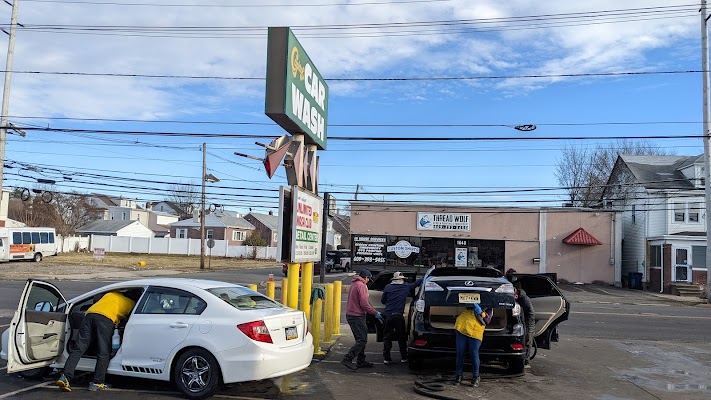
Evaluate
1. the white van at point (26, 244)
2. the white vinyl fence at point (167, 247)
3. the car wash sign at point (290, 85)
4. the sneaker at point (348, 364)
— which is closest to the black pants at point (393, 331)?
the sneaker at point (348, 364)

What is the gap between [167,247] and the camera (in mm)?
69875

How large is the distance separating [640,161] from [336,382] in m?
37.3

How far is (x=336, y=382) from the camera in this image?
8258 millimetres

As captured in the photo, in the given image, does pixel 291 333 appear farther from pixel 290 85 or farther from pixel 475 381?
pixel 290 85

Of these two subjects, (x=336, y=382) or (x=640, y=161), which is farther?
(x=640, y=161)

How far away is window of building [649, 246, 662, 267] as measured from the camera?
33875 millimetres

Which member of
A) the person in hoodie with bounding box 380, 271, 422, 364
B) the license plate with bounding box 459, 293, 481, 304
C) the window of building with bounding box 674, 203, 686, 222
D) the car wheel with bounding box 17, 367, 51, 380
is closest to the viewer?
the car wheel with bounding box 17, 367, 51, 380

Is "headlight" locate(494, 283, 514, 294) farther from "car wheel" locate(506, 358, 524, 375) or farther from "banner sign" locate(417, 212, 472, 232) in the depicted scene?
"banner sign" locate(417, 212, 472, 232)

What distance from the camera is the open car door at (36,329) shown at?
709cm

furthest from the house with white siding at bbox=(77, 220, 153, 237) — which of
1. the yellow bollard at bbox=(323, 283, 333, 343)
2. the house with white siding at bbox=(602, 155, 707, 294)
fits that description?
the yellow bollard at bbox=(323, 283, 333, 343)

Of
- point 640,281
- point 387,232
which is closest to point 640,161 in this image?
point 640,281

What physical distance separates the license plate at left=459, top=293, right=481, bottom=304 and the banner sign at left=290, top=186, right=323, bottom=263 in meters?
2.96

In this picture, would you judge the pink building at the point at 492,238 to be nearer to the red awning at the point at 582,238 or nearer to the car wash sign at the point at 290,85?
the red awning at the point at 582,238

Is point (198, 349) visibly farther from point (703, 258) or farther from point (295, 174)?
point (703, 258)
